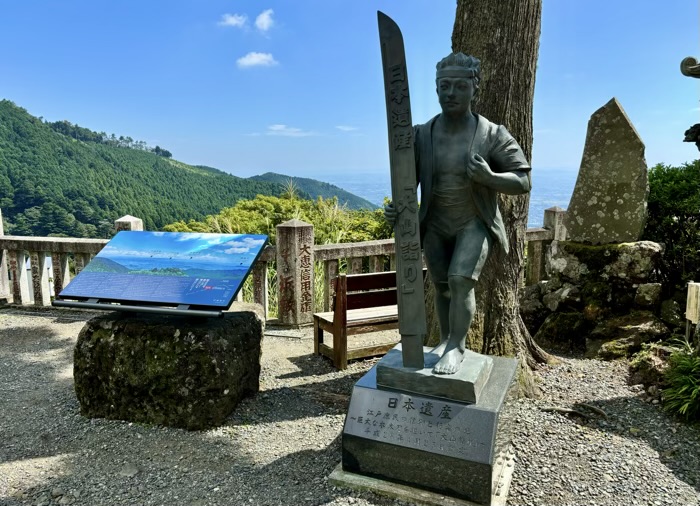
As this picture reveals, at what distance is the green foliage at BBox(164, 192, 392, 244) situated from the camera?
1285 cm

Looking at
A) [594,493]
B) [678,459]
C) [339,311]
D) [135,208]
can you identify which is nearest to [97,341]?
[339,311]

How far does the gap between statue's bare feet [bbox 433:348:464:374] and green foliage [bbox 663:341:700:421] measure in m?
2.37

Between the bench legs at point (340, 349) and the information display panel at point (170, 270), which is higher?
Result: the information display panel at point (170, 270)

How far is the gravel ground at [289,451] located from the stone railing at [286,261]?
2.01 meters

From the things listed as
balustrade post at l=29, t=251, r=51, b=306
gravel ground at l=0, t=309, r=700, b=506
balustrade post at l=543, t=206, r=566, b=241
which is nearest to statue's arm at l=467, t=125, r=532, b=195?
gravel ground at l=0, t=309, r=700, b=506

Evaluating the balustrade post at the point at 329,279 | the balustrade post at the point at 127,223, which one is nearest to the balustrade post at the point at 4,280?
the balustrade post at the point at 127,223

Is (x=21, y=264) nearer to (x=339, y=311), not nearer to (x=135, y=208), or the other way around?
(x=339, y=311)

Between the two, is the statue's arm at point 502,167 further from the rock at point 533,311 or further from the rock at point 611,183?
the rock at point 533,311

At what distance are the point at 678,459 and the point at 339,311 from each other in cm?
325

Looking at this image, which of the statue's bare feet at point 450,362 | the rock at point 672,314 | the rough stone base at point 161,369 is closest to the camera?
the statue's bare feet at point 450,362

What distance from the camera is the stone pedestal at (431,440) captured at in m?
2.94

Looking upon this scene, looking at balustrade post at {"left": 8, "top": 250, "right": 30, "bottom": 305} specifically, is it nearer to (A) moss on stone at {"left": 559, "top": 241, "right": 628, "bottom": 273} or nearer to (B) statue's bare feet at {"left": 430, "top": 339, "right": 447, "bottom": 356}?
→ (B) statue's bare feet at {"left": 430, "top": 339, "right": 447, "bottom": 356}

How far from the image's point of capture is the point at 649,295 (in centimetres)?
579

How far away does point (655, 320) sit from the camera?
5.73m
